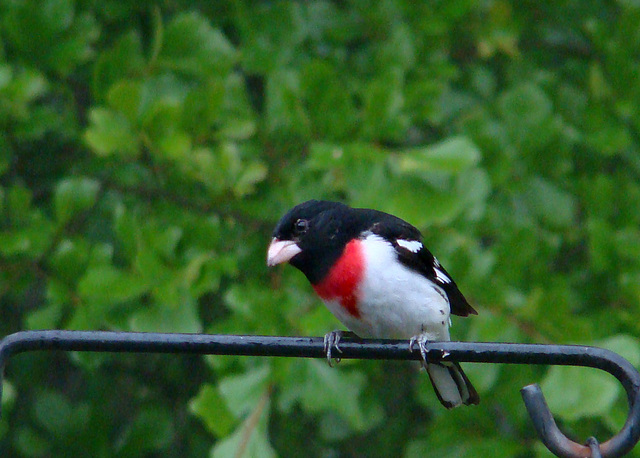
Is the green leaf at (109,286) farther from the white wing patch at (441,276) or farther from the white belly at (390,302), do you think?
the white wing patch at (441,276)

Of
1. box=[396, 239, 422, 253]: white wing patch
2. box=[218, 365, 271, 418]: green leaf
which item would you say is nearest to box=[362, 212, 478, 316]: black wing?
box=[396, 239, 422, 253]: white wing patch

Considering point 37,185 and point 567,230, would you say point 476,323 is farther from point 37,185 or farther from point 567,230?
point 37,185

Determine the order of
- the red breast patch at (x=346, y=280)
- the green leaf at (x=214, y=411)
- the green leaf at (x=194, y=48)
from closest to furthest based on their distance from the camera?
the red breast patch at (x=346, y=280), the green leaf at (x=214, y=411), the green leaf at (x=194, y=48)

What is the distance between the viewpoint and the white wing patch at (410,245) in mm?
2937

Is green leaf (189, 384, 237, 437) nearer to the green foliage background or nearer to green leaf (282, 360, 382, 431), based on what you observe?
the green foliage background

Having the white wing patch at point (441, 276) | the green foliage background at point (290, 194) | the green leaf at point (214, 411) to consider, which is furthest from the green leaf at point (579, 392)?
the green leaf at point (214, 411)

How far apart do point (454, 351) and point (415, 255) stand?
1145mm

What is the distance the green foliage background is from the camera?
129 inches

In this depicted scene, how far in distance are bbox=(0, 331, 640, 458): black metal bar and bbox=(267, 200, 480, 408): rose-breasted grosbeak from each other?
2.93 ft

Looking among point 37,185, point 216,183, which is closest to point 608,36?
point 216,183

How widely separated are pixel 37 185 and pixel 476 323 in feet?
6.25

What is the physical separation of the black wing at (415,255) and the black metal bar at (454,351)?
1.07 metres

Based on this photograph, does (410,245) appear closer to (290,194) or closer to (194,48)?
(290,194)

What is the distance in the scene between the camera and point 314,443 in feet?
14.7
